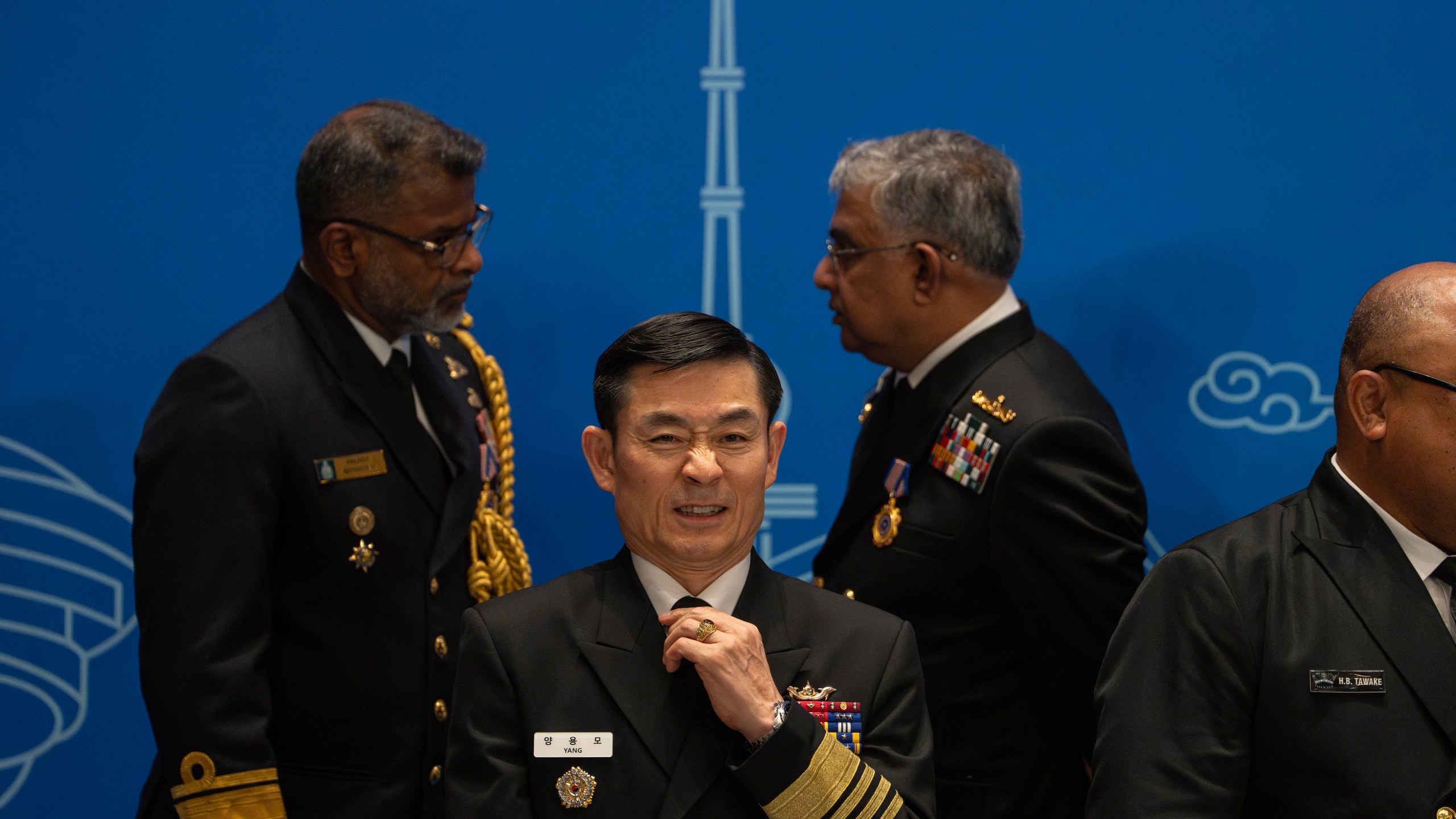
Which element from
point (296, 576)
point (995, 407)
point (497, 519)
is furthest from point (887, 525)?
point (296, 576)

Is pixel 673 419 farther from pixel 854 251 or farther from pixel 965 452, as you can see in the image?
pixel 854 251

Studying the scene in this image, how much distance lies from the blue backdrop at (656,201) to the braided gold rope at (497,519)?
19cm

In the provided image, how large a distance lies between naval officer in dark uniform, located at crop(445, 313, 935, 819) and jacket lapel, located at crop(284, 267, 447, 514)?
0.77 metres

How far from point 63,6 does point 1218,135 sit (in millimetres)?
2912

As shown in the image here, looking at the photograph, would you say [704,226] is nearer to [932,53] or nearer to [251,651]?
[932,53]

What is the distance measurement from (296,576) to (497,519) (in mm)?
501

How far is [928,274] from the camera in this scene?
301cm

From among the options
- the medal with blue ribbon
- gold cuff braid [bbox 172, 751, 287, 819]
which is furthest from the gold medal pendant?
gold cuff braid [bbox 172, 751, 287, 819]

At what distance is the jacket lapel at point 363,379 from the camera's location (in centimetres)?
275

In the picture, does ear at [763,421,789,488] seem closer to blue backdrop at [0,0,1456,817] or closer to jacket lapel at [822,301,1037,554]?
jacket lapel at [822,301,1037,554]

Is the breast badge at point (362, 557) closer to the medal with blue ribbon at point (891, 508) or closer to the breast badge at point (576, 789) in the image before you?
the breast badge at point (576, 789)

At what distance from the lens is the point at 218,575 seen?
246cm

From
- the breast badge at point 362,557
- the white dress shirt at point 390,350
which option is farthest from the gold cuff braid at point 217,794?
the white dress shirt at point 390,350

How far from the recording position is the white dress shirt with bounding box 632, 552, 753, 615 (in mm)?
2068
